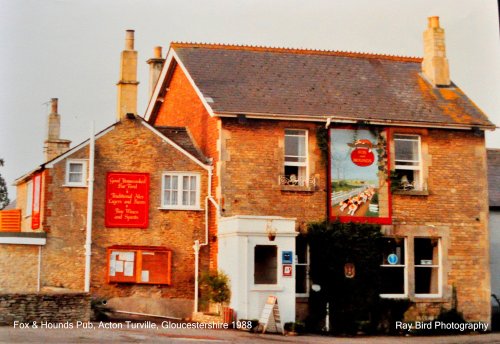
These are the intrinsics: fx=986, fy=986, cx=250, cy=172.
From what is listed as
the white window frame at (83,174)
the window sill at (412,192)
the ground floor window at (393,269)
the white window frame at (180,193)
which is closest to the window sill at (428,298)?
the ground floor window at (393,269)

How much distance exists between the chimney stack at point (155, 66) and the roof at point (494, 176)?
45.1ft

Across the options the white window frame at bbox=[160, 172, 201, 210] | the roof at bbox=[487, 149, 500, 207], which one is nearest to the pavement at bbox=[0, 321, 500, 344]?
the white window frame at bbox=[160, 172, 201, 210]

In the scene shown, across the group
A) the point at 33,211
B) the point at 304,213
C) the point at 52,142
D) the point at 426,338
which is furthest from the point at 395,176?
the point at 52,142

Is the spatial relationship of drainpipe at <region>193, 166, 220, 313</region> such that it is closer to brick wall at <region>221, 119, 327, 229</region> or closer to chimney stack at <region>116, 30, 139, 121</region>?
brick wall at <region>221, 119, 327, 229</region>

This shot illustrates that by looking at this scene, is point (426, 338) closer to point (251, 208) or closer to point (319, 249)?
point (319, 249)

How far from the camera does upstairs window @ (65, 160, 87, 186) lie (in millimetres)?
31188

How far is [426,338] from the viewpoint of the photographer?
31.0 m

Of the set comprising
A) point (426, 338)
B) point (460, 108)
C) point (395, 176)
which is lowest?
point (426, 338)

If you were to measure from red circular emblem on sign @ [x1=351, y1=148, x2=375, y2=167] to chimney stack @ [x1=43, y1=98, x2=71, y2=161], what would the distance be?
13440 millimetres

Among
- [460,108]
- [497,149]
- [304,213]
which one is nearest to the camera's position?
[304,213]

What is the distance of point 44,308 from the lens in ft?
86.7

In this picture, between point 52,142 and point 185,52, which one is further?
point 52,142

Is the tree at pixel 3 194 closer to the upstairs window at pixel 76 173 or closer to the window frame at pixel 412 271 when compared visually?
the upstairs window at pixel 76 173

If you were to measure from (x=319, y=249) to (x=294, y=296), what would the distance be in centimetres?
234
